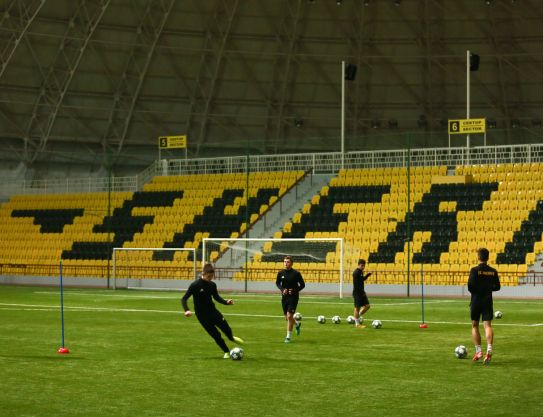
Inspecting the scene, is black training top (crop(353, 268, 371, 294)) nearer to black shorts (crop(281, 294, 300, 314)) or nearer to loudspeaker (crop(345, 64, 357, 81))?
black shorts (crop(281, 294, 300, 314))

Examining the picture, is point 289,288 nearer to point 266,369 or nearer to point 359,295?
point 359,295

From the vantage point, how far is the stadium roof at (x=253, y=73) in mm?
58375

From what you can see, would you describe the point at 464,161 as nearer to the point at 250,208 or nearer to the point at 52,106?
the point at 250,208

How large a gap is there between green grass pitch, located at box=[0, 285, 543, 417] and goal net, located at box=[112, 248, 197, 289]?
1947 cm

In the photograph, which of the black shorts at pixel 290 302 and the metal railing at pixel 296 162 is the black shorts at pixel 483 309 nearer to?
the black shorts at pixel 290 302

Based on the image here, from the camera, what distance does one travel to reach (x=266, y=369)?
1714 centimetres

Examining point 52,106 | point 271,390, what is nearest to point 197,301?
point 271,390

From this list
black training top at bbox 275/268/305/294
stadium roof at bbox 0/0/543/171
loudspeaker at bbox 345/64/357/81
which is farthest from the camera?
stadium roof at bbox 0/0/543/171

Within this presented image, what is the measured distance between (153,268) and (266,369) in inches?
1327

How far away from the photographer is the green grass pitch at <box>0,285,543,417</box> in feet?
43.7

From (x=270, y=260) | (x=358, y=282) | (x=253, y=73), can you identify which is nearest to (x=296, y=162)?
(x=253, y=73)

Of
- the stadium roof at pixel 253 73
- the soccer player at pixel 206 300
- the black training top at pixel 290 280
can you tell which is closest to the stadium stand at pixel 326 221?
the stadium roof at pixel 253 73

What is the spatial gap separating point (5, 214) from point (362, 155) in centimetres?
2192

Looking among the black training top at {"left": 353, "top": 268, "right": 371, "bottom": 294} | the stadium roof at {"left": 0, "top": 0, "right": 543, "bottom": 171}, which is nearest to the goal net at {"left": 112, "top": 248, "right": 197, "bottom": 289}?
the stadium roof at {"left": 0, "top": 0, "right": 543, "bottom": 171}
